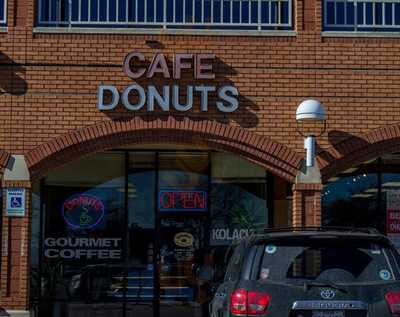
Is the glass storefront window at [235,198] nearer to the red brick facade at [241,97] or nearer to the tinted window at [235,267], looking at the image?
the red brick facade at [241,97]

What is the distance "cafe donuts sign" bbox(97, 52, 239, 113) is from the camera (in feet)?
44.9

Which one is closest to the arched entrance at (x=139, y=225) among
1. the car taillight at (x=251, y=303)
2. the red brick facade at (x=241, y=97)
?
the red brick facade at (x=241, y=97)

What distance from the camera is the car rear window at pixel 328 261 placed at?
7668 mm

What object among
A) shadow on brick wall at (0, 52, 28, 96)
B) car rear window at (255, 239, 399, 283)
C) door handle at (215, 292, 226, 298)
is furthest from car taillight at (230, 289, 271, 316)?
shadow on brick wall at (0, 52, 28, 96)

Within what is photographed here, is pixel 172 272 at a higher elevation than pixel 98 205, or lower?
lower

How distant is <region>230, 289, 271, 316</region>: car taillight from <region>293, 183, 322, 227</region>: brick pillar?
6358 millimetres

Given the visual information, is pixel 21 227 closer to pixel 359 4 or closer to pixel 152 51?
pixel 152 51

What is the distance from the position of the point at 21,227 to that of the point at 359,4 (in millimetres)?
6847

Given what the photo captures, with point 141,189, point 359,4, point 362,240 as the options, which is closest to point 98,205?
point 141,189

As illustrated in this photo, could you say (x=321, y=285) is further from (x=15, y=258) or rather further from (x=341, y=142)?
(x=15, y=258)

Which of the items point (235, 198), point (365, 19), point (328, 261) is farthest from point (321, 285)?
point (235, 198)

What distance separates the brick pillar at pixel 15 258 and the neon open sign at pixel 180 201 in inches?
131

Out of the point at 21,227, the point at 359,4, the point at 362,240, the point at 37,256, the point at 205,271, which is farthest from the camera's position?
the point at 37,256

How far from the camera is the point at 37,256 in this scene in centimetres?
1602
